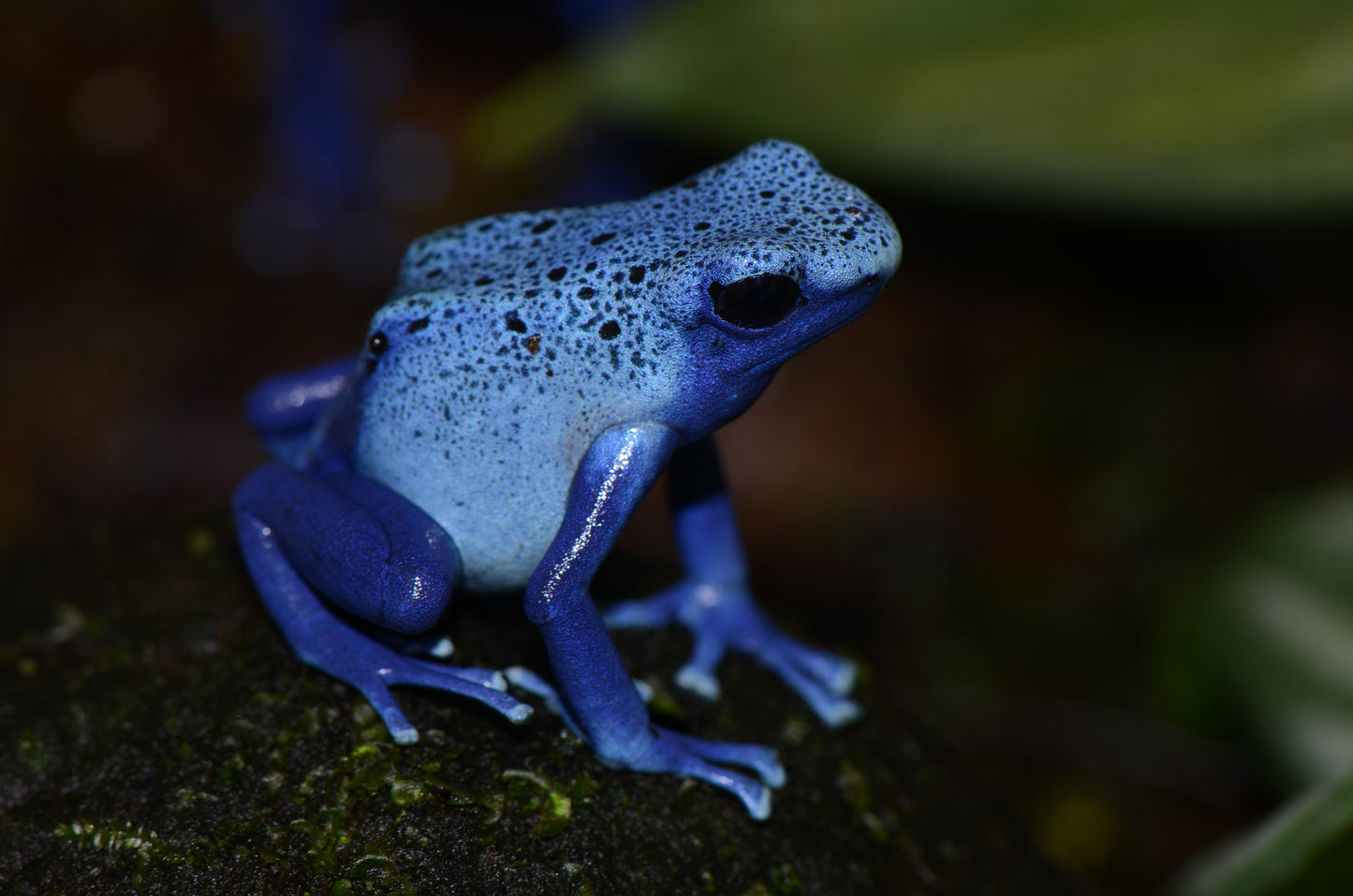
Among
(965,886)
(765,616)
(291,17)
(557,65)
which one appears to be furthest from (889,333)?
(291,17)

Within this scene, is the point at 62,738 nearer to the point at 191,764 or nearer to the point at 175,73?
the point at 191,764

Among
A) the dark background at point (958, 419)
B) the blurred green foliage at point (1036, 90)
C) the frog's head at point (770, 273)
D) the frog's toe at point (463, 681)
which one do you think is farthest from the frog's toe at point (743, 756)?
the dark background at point (958, 419)

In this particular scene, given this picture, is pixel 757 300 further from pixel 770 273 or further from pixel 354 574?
pixel 354 574

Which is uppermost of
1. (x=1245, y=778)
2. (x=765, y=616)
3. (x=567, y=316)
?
(x=567, y=316)

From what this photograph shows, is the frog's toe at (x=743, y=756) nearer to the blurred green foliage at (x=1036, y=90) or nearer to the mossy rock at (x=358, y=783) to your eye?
the mossy rock at (x=358, y=783)

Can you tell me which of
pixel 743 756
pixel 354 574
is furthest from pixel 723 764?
pixel 354 574

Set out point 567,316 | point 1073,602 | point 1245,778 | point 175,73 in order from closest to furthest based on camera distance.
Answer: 1. point 567,316
2. point 1245,778
3. point 1073,602
4. point 175,73
